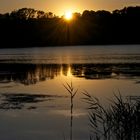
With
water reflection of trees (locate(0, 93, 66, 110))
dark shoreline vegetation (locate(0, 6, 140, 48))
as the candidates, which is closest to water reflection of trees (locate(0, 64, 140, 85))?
water reflection of trees (locate(0, 93, 66, 110))

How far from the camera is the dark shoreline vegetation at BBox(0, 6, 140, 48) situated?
373 ft

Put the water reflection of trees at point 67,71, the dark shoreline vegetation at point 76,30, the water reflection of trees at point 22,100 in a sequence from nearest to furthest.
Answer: the water reflection of trees at point 22,100 → the water reflection of trees at point 67,71 → the dark shoreline vegetation at point 76,30

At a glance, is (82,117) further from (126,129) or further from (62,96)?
(126,129)

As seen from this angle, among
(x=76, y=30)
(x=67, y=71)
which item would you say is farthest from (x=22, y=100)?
(x=76, y=30)

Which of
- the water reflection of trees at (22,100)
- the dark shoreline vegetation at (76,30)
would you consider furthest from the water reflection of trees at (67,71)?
the dark shoreline vegetation at (76,30)

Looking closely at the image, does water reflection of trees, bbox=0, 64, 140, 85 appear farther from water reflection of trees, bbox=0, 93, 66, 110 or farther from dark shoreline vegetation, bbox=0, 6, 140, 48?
dark shoreline vegetation, bbox=0, 6, 140, 48

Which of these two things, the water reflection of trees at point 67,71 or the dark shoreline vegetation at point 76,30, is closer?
the water reflection of trees at point 67,71

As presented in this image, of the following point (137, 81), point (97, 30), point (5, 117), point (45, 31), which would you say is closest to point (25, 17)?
point (45, 31)

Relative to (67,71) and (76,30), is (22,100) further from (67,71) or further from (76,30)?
(76,30)

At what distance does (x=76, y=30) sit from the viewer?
117 meters

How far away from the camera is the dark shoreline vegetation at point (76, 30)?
114 metres

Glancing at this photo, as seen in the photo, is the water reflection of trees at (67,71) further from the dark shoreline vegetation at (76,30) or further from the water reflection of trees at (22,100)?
the dark shoreline vegetation at (76,30)

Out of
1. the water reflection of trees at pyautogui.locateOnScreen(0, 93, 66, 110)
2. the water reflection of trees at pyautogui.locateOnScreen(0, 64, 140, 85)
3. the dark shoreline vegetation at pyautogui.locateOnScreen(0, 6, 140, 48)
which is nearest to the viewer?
the water reflection of trees at pyautogui.locateOnScreen(0, 93, 66, 110)

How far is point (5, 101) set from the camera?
19172mm
